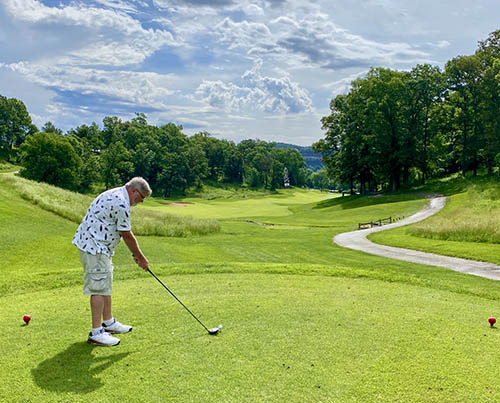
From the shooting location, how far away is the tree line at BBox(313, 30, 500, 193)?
185 feet

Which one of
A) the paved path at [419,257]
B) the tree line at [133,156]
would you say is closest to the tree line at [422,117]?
Answer: the paved path at [419,257]

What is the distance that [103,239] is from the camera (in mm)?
5637

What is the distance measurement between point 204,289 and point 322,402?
4881 millimetres

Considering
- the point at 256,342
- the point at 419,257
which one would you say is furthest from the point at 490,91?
the point at 256,342

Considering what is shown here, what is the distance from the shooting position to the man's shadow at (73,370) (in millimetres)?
4139

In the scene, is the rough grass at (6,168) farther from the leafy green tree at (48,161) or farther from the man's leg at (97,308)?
the man's leg at (97,308)

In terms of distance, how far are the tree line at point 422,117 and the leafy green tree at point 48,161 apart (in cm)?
4865

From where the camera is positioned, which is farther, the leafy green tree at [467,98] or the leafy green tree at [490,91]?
the leafy green tree at [467,98]

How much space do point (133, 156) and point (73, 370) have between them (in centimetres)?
11717

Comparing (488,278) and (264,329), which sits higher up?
(264,329)

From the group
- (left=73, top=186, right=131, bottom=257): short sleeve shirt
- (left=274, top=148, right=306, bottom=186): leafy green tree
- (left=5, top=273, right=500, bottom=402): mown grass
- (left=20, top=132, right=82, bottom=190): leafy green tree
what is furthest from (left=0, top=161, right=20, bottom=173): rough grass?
(left=274, top=148, right=306, bottom=186): leafy green tree

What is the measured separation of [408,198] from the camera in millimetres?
52625

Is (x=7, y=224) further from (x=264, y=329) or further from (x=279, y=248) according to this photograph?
(x=264, y=329)

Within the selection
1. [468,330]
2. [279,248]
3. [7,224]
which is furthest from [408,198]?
[468,330]
